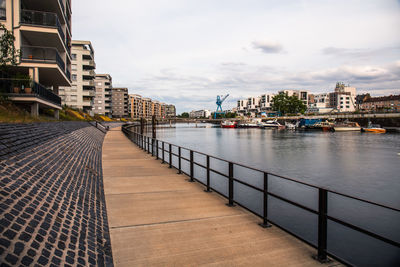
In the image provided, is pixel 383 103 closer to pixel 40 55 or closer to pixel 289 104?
pixel 289 104

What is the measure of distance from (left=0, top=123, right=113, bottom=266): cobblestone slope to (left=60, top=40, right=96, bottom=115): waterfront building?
69576mm

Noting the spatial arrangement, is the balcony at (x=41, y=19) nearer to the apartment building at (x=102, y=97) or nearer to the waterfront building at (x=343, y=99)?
the apartment building at (x=102, y=97)

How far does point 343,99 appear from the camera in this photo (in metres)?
164

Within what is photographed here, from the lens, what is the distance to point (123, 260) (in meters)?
4.23

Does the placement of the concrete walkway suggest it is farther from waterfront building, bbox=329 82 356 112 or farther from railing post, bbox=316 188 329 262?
waterfront building, bbox=329 82 356 112

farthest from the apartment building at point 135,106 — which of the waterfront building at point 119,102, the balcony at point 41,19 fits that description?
the balcony at point 41,19

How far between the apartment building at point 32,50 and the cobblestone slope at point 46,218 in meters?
14.9

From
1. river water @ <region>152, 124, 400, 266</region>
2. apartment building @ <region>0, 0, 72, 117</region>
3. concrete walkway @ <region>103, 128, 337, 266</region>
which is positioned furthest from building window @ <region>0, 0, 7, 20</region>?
concrete walkway @ <region>103, 128, 337, 266</region>

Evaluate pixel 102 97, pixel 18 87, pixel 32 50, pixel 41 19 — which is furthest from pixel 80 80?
pixel 18 87

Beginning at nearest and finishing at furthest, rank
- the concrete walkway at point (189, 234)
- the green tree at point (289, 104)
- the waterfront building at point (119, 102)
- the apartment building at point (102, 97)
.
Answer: the concrete walkway at point (189, 234) → the apartment building at point (102, 97) → the green tree at point (289, 104) → the waterfront building at point (119, 102)

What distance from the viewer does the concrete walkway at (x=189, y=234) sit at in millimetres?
4297

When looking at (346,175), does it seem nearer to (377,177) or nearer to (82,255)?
(377,177)

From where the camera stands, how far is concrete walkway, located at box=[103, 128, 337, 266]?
430cm

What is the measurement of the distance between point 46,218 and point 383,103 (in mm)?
186522
